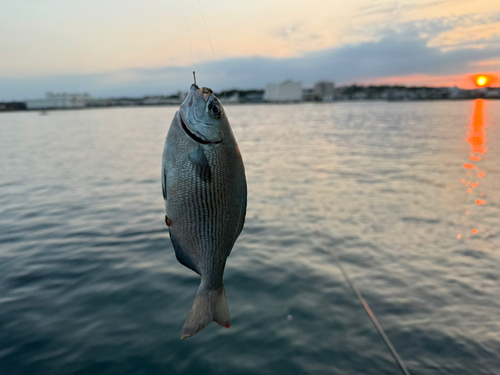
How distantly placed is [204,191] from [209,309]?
0.89m

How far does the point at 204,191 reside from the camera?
97.4 inches

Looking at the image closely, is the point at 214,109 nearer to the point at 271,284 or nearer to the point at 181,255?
the point at 181,255

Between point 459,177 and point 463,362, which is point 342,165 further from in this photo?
point 463,362

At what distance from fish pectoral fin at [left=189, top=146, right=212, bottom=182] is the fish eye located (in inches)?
9.7

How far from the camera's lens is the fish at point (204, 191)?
7.86 ft

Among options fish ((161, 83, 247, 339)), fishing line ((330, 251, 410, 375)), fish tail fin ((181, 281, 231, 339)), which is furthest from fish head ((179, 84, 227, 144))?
fishing line ((330, 251, 410, 375))

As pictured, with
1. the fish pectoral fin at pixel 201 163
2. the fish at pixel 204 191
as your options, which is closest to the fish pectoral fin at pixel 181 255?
the fish at pixel 204 191

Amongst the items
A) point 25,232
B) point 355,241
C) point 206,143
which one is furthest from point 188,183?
point 25,232

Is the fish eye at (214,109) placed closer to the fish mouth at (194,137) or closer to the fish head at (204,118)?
the fish head at (204,118)

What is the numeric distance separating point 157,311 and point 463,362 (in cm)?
512

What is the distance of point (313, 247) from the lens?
31.4 feet

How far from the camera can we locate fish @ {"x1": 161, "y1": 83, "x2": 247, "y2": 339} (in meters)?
2.39

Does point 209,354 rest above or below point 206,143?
below

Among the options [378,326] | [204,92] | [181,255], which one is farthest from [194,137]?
[378,326]
